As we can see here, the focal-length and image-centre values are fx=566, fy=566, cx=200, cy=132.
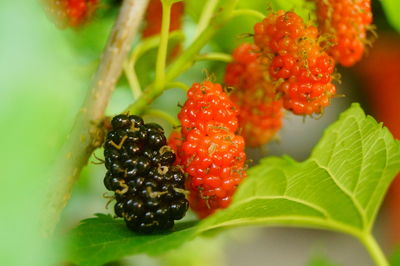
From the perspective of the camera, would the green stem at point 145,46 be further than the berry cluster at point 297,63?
Yes

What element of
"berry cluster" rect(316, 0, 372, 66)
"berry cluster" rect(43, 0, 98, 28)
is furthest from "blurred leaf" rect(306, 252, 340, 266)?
"berry cluster" rect(43, 0, 98, 28)

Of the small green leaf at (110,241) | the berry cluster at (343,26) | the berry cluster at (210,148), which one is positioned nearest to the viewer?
the small green leaf at (110,241)

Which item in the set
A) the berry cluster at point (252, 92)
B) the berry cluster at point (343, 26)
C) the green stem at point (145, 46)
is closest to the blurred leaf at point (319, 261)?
the berry cluster at point (252, 92)

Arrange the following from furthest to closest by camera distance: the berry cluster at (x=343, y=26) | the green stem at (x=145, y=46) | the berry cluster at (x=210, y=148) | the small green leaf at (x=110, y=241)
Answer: the green stem at (x=145, y=46), the berry cluster at (x=343, y=26), the berry cluster at (x=210, y=148), the small green leaf at (x=110, y=241)

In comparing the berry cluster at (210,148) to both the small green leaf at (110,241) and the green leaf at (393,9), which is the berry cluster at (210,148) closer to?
the small green leaf at (110,241)

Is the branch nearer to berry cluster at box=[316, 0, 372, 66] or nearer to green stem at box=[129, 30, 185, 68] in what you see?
green stem at box=[129, 30, 185, 68]

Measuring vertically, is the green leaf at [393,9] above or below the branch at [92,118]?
below

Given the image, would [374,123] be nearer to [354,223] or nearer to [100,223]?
[354,223]

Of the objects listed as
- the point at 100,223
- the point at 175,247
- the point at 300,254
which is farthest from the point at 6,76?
the point at 300,254

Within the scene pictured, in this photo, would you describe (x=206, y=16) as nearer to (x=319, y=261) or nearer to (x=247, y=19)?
(x=247, y=19)
